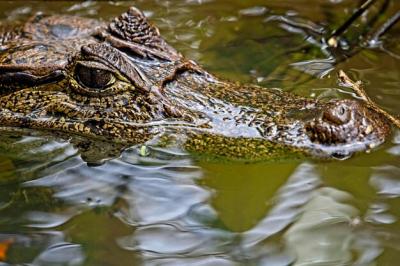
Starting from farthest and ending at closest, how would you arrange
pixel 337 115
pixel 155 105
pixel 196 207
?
1. pixel 155 105
2. pixel 196 207
3. pixel 337 115

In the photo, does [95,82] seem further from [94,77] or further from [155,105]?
[155,105]

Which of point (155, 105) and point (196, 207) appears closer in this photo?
point (196, 207)

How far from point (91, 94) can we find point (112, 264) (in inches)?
51.9

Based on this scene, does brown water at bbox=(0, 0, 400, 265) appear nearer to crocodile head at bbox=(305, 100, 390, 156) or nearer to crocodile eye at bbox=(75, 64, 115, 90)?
crocodile head at bbox=(305, 100, 390, 156)

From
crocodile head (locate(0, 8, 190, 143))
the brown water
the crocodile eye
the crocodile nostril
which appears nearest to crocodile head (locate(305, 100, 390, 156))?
the crocodile nostril

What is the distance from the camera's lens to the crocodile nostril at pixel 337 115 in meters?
3.68

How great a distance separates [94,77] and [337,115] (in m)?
1.63

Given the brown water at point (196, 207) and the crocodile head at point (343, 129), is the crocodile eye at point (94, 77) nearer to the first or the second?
the brown water at point (196, 207)

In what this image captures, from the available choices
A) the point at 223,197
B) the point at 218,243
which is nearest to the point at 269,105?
the point at 223,197

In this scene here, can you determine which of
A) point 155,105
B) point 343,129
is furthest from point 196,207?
point 343,129

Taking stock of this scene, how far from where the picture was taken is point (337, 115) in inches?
145

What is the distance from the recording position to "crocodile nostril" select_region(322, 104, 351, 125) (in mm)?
3680

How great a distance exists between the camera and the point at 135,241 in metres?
Answer: 3.66

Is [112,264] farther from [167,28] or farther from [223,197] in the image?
[167,28]
